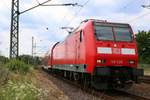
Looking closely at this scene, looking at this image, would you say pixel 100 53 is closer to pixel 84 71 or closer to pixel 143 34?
pixel 84 71

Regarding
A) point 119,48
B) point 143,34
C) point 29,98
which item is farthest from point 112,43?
point 143,34

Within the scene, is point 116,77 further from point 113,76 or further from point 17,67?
point 17,67

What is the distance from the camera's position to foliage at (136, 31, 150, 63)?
70.4 metres

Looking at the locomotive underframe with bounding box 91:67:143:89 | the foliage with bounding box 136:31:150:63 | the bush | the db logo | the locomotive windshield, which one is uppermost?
the foliage with bounding box 136:31:150:63

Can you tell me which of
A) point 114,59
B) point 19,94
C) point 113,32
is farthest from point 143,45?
point 19,94

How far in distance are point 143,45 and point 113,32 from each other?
5732 centimetres

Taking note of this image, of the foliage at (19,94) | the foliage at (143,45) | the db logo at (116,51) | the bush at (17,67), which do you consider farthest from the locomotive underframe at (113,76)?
the foliage at (143,45)

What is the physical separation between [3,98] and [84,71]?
29.6 ft

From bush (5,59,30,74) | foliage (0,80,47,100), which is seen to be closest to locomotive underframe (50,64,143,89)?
bush (5,59,30,74)

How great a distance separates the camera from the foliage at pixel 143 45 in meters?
70.4

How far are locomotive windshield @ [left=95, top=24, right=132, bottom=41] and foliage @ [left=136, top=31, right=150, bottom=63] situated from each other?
170ft

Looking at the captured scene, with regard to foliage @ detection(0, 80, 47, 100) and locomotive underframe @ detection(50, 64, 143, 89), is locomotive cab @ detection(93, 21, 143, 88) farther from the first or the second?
foliage @ detection(0, 80, 47, 100)

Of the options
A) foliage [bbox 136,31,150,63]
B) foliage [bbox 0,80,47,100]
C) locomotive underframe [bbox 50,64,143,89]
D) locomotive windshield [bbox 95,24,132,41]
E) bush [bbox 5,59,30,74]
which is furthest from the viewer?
foliage [bbox 136,31,150,63]

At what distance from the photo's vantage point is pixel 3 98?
841cm
